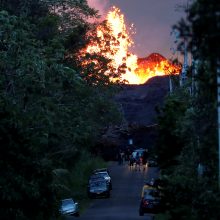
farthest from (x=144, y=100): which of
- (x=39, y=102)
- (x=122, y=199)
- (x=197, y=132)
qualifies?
(x=197, y=132)

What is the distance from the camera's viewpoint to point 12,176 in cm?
2067

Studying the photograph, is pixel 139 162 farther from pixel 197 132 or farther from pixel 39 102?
pixel 197 132

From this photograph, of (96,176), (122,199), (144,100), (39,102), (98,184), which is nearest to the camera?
(39,102)

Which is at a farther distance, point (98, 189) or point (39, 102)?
point (98, 189)

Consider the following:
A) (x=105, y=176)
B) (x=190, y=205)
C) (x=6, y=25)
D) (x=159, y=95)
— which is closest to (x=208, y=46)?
(x=190, y=205)

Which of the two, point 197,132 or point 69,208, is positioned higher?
point 197,132

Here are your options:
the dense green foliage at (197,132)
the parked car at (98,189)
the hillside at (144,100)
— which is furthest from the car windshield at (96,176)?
the dense green foliage at (197,132)

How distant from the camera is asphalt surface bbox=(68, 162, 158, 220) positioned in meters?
42.0

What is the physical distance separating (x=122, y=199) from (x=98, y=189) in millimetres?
2777

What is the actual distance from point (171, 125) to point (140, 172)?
169ft

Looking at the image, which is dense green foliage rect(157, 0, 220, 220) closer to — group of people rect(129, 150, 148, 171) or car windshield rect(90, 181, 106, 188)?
car windshield rect(90, 181, 106, 188)

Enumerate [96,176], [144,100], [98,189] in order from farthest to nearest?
[144,100]
[96,176]
[98,189]

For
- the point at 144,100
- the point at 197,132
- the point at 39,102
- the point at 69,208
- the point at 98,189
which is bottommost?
the point at 69,208

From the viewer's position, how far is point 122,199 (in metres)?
54.4
